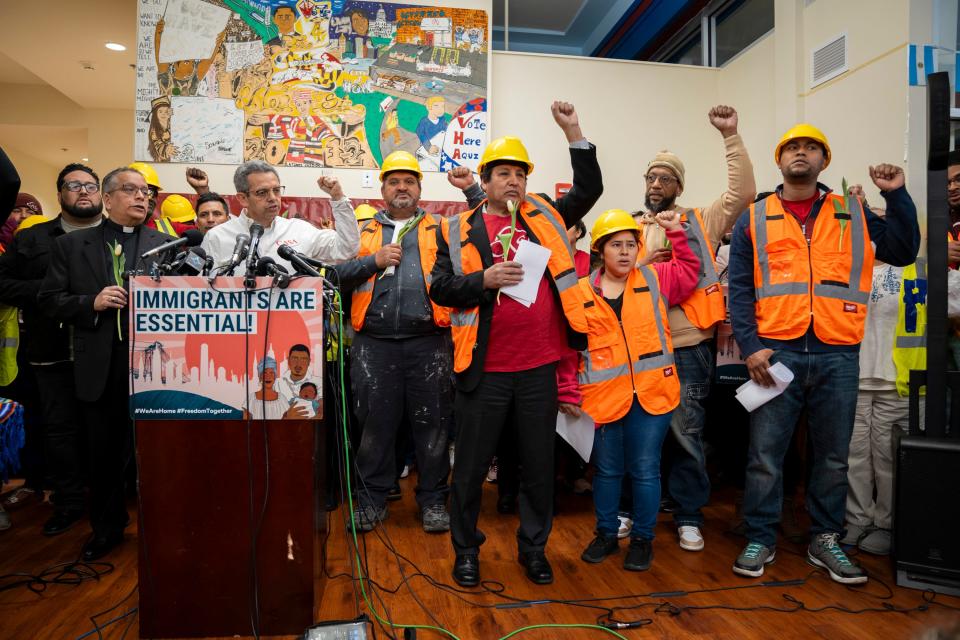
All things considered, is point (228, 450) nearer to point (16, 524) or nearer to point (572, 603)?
point (572, 603)

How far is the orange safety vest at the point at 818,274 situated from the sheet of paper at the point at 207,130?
14.0 feet

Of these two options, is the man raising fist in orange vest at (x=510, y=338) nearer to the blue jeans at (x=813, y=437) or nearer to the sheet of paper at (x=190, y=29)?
the blue jeans at (x=813, y=437)

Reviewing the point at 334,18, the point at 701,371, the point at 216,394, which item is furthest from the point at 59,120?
the point at 701,371

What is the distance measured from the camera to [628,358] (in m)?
2.65

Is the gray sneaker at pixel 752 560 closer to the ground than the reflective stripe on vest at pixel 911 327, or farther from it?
closer to the ground

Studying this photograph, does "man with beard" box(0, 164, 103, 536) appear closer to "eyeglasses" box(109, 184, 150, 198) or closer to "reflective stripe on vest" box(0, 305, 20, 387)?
"reflective stripe on vest" box(0, 305, 20, 387)

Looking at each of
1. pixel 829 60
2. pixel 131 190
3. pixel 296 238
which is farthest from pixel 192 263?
pixel 829 60

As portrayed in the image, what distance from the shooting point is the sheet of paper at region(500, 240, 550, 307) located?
90.5 inches

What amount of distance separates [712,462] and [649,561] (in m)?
1.61

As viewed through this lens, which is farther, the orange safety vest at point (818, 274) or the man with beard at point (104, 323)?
the man with beard at point (104, 323)

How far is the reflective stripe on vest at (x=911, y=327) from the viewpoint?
2.70 metres

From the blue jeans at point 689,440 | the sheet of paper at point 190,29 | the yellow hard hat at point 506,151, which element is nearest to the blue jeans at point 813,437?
the blue jeans at point 689,440

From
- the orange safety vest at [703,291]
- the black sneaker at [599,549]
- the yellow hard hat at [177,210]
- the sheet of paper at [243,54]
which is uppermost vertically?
the sheet of paper at [243,54]

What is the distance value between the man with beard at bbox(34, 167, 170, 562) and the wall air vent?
4.71 meters
